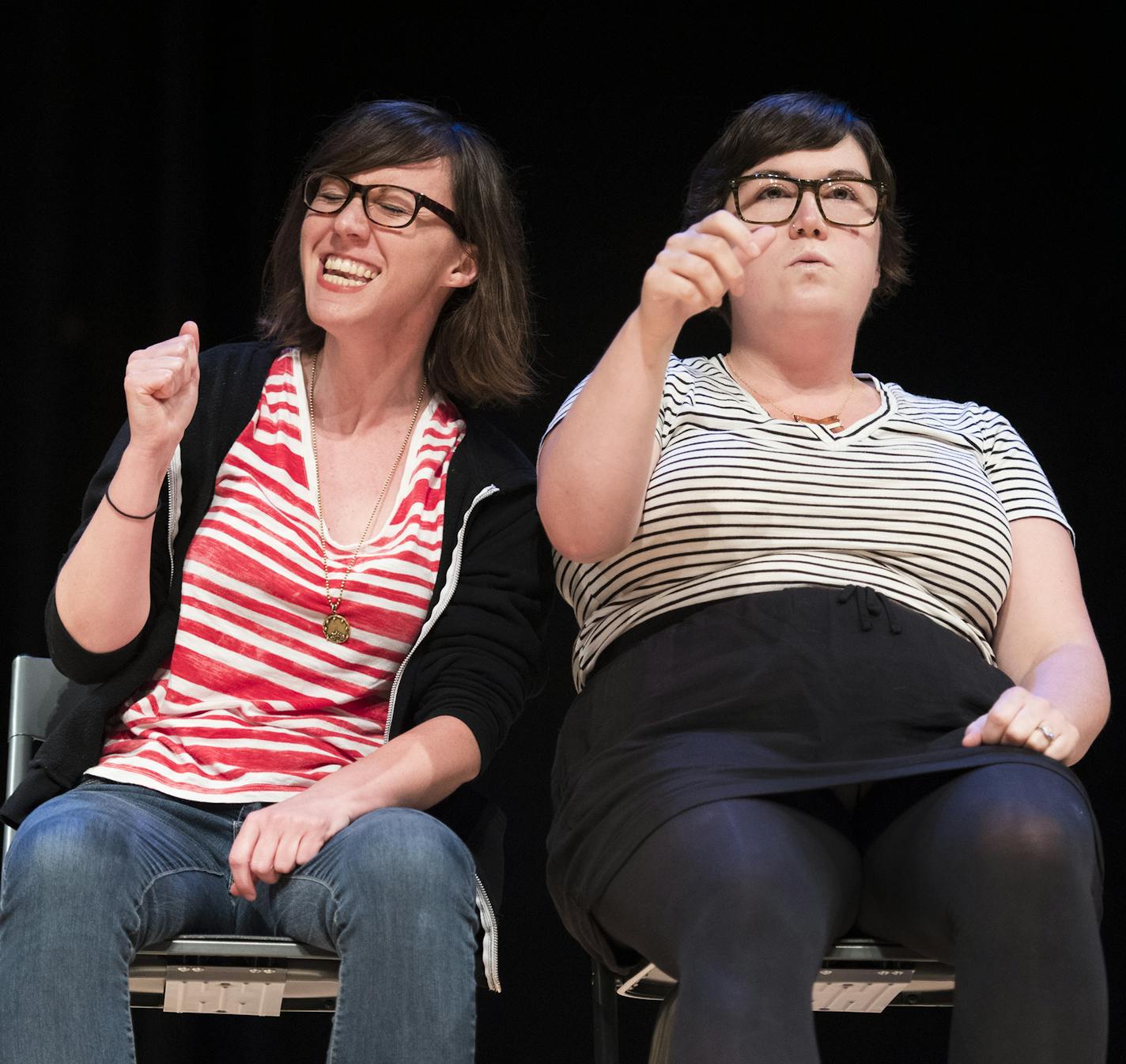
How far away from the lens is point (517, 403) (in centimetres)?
196

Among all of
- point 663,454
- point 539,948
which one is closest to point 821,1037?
point 539,948

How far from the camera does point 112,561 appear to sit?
1.56 m

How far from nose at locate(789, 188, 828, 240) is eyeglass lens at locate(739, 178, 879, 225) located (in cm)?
1

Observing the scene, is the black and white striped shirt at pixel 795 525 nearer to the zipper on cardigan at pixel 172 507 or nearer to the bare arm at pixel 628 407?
the bare arm at pixel 628 407

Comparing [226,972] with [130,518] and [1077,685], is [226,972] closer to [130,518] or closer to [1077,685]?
[130,518]

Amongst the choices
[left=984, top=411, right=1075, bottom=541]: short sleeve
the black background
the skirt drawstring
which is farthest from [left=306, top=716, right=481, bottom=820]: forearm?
the black background

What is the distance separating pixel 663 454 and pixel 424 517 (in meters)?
0.29

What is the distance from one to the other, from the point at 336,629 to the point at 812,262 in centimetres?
69

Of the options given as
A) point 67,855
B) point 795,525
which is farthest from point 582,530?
point 67,855

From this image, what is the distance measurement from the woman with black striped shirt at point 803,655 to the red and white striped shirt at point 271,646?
0.21m

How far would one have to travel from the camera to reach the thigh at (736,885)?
1202 mm

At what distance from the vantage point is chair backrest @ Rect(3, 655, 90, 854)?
1803 mm

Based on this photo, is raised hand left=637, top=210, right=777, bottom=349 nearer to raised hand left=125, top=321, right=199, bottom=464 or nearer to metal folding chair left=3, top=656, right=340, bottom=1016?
raised hand left=125, top=321, right=199, bottom=464

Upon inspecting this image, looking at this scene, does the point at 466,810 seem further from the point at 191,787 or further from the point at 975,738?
the point at 975,738
